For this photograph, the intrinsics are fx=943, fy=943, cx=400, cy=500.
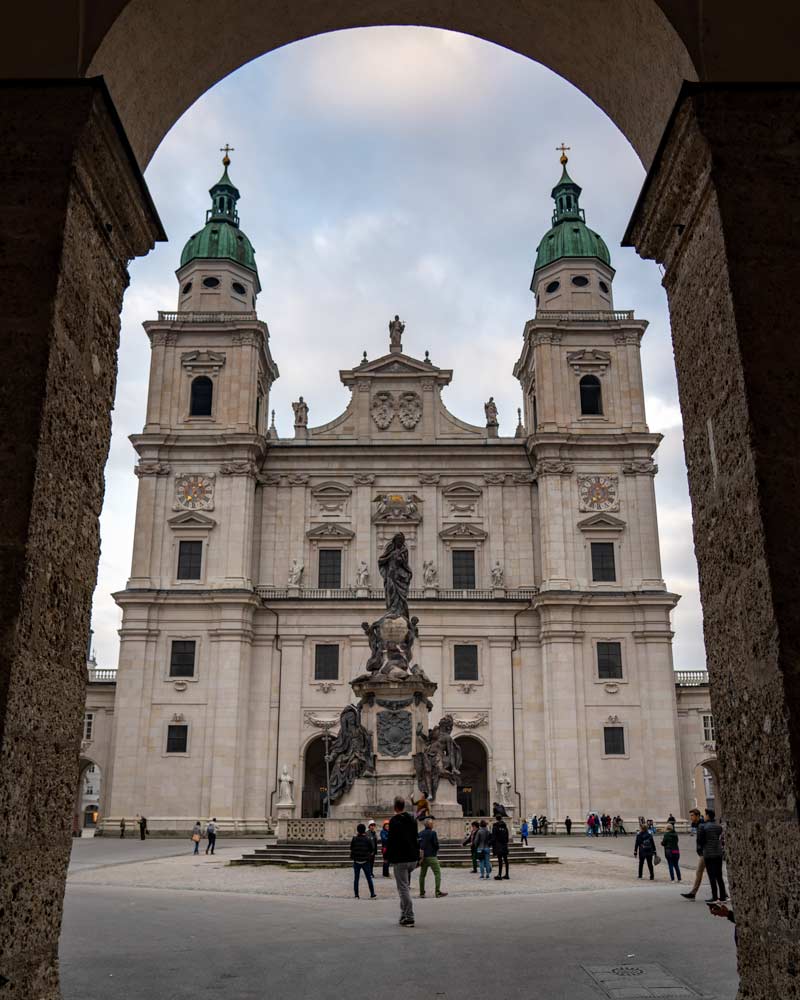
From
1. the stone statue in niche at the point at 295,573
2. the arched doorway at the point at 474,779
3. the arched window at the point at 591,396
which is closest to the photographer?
the arched doorway at the point at 474,779

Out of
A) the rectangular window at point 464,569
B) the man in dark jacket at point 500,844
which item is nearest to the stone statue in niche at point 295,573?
the rectangular window at point 464,569

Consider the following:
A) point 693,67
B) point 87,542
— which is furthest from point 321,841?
point 693,67

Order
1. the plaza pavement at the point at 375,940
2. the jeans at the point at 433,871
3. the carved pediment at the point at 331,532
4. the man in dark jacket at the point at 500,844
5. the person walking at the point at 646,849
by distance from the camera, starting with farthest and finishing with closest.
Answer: the carved pediment at the point at 331,532
the person walking at the point at 646,849
the man in dark jacket at the point at 500,844
the jeans at the point at 433,871
the plaza pavement at the point at 375,940

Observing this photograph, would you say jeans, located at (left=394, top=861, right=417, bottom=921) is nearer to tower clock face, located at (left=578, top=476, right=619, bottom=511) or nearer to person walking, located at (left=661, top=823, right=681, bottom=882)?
person walking, located at (left=661, top=823, right=681, bottom=882)

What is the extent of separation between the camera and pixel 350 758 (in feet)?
69.9

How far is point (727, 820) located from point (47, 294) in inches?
192

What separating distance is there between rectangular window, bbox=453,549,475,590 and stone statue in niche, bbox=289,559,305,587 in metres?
6.90

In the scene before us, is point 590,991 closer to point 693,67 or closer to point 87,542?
point 87,542

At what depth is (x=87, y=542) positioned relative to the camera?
5.75 metres

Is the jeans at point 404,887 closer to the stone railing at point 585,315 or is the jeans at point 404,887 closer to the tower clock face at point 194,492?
the tower clock face at point 194,492

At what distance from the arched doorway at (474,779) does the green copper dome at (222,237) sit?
26595 millimetres

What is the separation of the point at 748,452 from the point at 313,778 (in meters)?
38.8

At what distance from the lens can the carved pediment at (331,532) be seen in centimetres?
4272

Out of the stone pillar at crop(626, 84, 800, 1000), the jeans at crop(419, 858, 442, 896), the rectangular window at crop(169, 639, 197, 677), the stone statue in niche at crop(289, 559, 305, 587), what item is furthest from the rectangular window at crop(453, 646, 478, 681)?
the stone pillar at crop(626, 84, 800, 1000)
